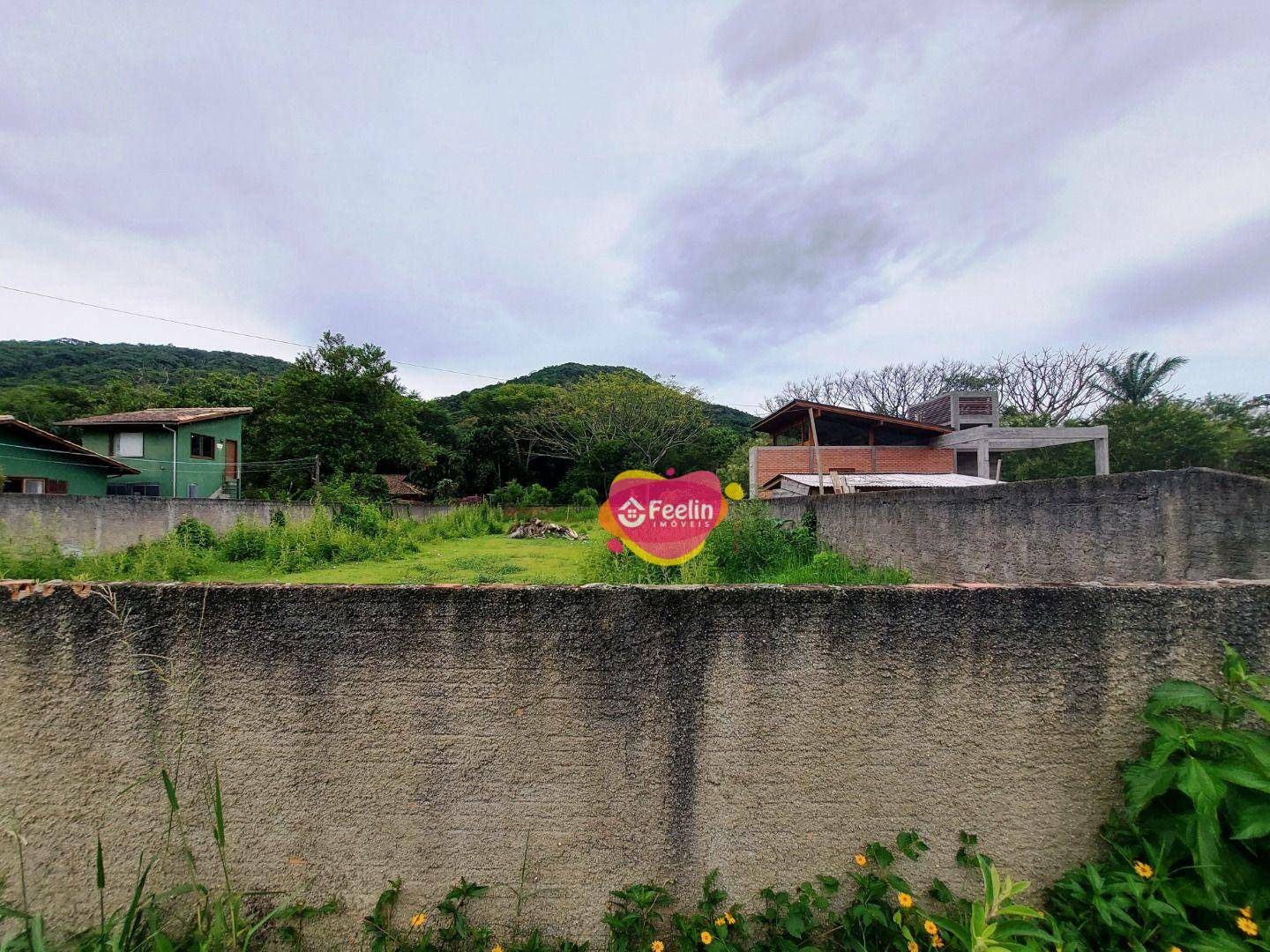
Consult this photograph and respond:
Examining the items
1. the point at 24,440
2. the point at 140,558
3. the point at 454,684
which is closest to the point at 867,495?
the point at 454,684

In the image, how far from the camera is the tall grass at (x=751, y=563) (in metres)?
4.85

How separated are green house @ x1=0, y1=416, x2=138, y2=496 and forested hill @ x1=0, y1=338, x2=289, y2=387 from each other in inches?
898

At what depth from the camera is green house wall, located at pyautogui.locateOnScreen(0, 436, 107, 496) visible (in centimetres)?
1401

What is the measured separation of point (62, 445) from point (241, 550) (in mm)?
12536

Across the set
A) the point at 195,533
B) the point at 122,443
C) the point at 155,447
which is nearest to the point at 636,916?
the point at 195,533

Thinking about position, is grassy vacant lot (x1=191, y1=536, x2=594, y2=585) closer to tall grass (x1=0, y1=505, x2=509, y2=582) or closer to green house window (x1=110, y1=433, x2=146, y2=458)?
tall grass (x1=0, y1=505, x2=509, y2=582)

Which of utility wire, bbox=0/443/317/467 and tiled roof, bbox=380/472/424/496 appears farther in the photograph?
tiled roof, bbox=380/472/424/496

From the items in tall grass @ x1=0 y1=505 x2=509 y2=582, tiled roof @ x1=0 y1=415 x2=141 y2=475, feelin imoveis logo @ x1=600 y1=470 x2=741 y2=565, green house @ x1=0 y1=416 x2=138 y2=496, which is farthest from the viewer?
green house @ x1=0 y1=416 x2=138 y2=496

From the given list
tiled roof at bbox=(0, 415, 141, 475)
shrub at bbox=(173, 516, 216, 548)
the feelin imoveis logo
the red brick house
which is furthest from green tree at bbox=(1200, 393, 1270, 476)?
tiled roof at bbox=(0, 415, 141, 475)

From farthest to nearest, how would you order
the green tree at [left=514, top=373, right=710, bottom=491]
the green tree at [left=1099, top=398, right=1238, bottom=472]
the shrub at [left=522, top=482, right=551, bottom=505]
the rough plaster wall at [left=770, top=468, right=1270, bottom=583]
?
the green tree at [left=514, top=373, right=710, bottom=491], the shrub at [left=522, top=482, right=551, bottom=505], the green tree at [left=1099, top=398, right=1238, bottom=472], the rough plaster wall at [left=770, top=468, right=1270, bottom=583]

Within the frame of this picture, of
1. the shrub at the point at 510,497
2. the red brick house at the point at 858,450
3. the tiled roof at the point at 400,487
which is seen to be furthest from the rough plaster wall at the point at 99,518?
the tiled roof at the point at 400,487

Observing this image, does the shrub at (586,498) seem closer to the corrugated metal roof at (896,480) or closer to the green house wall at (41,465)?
the corrugated metal roof at (896,480)

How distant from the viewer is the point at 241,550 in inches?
356

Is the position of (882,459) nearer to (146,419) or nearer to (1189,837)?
(1189,837)
